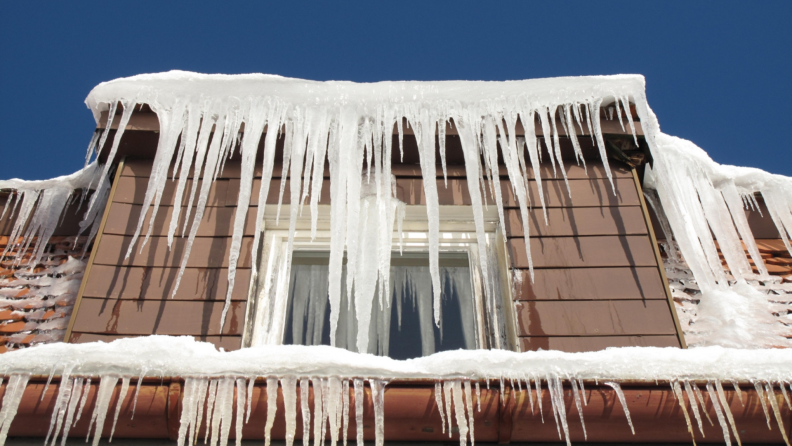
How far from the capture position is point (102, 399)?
6.51ft

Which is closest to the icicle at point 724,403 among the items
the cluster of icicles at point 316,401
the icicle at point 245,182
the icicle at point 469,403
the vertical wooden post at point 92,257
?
the cluster of icicles at point 316,401

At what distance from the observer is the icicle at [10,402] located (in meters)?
1.98

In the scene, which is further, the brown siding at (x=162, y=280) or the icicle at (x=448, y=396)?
the brown siding at (x=162, y=280)

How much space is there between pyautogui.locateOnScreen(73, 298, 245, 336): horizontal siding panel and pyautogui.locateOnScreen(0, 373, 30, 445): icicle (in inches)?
26.7

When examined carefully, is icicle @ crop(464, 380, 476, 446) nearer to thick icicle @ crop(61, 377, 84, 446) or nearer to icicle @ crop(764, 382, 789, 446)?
icicle @ crop(764, 382, 789, 446)

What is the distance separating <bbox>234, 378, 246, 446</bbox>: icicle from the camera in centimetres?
195

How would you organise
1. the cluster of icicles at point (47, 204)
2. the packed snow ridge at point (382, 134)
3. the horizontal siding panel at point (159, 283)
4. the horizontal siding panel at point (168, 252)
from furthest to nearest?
the cluster of icicles at point (47, 204)
the packed snow ridge at point (382, 134)
the horizontal siding panel at point (168, 252)
the horizontal siding panel at point (159, 283)

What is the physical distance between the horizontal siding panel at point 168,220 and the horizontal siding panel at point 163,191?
37mm

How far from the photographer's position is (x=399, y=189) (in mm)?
3316

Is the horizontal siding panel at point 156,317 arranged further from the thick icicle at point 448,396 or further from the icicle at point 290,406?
the thick icicle at point 448,396

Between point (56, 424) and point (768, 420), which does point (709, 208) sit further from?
point (56, 424)

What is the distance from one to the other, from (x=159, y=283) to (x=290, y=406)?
121cm

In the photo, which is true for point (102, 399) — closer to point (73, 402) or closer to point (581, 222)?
point (73, 402)

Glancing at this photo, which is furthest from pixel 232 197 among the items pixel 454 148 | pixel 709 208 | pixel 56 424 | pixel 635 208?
pixel 709 208
